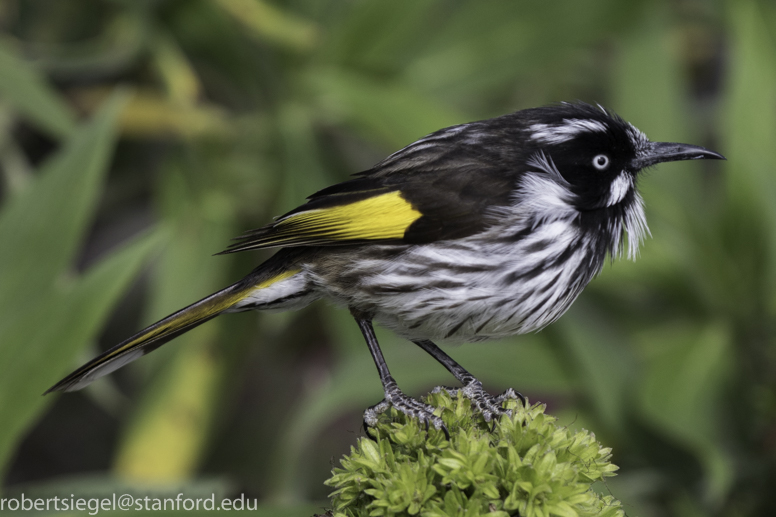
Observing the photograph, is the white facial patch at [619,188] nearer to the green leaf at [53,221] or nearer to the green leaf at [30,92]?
the green leaf at [53,221]

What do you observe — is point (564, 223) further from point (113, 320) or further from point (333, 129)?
point (113, 320)

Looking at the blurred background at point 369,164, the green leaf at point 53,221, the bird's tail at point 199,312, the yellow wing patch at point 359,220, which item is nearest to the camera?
the bird's tail at point 199,312

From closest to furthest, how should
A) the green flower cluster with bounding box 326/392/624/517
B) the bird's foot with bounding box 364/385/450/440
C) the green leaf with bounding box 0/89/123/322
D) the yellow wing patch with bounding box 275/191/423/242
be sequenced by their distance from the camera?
the green flower cluster with bounding box 326/392/624/517, the bird's foot with bounding box 364/385/450/440, the yellow wing patch with bounding box 275/191/423/242, the green leaf with bounding box 0/89/123/322

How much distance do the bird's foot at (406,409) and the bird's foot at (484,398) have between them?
58mm

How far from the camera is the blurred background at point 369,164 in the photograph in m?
3.42

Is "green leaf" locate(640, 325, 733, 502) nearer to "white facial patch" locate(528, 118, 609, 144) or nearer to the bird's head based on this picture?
the bird's head

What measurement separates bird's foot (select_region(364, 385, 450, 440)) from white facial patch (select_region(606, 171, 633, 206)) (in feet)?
2.28

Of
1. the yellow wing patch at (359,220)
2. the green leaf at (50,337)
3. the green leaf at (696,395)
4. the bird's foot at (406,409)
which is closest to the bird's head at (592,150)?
the yellow wing patch at (359,220)

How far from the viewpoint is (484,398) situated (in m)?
1.72

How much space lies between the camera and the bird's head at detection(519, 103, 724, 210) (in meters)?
1.90

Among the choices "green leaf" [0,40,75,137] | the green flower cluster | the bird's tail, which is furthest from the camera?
"green leaf" [0,40,75,137]

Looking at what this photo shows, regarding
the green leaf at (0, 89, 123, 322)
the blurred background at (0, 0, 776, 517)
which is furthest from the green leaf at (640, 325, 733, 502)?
the green leaf at (0, 89, 123, 322)

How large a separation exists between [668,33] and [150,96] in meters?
2.81

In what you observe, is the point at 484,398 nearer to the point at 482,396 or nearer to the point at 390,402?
the point at 482,396
